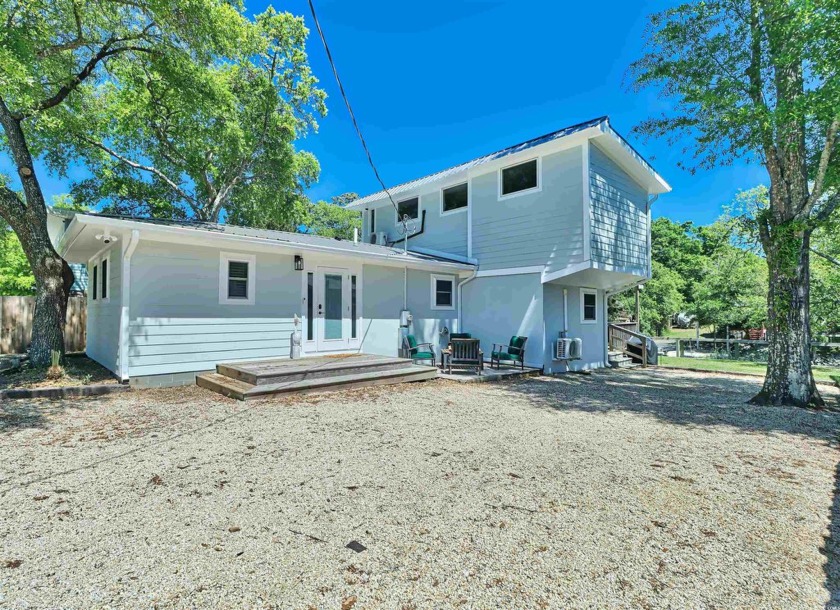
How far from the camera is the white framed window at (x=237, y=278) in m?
7.65

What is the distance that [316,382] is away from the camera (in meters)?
7.05

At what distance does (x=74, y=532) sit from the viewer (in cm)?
248

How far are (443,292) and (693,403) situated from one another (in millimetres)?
6341

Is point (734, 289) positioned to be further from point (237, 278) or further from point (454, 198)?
point (237, 278)

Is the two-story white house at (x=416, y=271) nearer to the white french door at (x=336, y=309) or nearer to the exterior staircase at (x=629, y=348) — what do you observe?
the white french door at (x=336, y=309)

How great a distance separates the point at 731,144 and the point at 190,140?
16546mm

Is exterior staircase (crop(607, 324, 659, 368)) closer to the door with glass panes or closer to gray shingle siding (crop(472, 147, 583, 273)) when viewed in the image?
gray shingle siding (crop(472, 147, 583, 273))

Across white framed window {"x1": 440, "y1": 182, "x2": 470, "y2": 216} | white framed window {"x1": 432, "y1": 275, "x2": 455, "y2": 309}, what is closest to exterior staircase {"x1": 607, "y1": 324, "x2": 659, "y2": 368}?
white framed window {"x1": 432, "y1": 275, "x2": 455, "y2": 309}

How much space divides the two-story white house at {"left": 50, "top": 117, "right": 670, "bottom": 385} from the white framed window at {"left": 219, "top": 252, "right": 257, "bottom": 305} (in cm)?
3

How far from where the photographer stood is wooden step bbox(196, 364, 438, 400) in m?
6.39

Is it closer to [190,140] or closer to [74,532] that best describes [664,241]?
[190,140]

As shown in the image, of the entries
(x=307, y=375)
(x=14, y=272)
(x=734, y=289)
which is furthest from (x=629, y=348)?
(x=14, y=272)

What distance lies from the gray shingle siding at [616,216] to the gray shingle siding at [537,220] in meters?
0.40

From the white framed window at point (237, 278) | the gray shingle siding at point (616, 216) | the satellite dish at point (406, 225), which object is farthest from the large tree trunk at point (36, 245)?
the gray shingle siding at point (616, 216)
